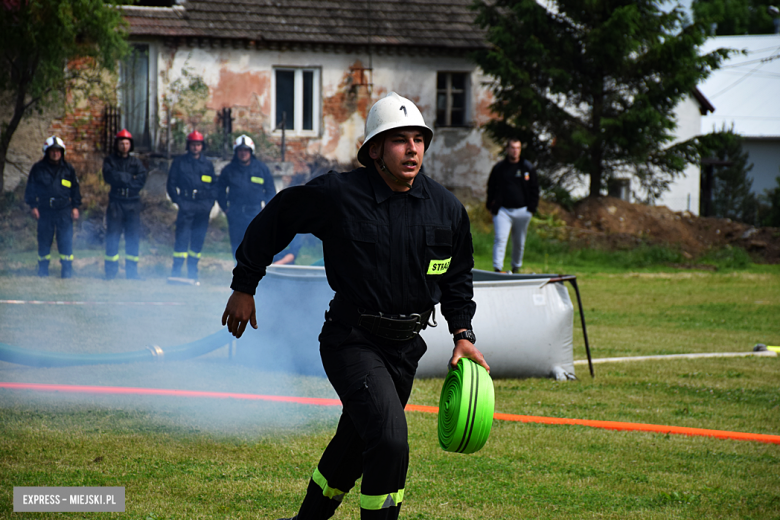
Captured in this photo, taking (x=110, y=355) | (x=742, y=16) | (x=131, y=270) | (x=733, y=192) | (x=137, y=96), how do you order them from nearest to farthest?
1. (x=110, y=355)
2. (x=131, y=270)
3. (x=137, y=96)
4. (x=733, y=192)
5. (x=742, y=16)

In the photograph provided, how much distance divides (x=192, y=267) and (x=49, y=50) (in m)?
7.39

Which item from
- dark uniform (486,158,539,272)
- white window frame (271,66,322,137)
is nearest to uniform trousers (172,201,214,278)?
dark uniform (486,158,539,272)

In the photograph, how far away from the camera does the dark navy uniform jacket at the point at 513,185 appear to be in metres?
13.4

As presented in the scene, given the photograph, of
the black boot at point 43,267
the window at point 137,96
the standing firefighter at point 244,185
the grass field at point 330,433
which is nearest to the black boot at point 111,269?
the black boot at point 43,267

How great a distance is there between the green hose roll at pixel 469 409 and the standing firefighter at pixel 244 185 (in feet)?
32.7

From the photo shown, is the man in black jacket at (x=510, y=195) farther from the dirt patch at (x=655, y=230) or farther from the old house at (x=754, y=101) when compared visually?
the old house at (x=754, y=101)

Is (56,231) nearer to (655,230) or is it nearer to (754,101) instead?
(655,230)

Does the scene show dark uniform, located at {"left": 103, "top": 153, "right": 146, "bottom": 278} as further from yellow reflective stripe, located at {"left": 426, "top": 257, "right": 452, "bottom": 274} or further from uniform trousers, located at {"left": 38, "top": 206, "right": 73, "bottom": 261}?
yellow reflective stripe, located at {"left": 426, "top": 257, "right": 452, "bottom": 274}

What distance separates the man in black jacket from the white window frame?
32.1 feet

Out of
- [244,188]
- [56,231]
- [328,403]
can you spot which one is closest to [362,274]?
[328,403]

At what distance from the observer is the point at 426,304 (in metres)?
3.50

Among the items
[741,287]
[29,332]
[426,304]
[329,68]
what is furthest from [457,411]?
[329,68]

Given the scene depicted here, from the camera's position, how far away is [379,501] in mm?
3143

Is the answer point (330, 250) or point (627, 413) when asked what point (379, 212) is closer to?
point (330, 250)
